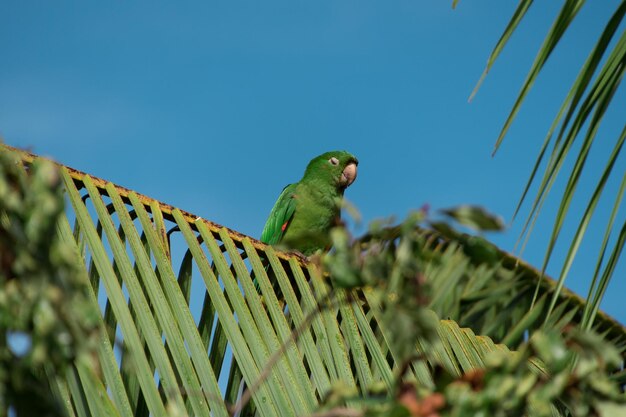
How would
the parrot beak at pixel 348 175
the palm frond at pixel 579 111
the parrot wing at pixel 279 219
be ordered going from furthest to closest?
the parrot beak at pixel 348 175 → the parrot wing at pixel 279 219 → the palm frond at pixel 579 111

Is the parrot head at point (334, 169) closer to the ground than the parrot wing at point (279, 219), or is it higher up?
higher up

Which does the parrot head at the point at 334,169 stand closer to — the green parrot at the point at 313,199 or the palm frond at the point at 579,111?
the green parrot at the point at 313,199

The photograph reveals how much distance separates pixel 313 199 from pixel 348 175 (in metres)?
0.59

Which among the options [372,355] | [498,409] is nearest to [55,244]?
[498,409]

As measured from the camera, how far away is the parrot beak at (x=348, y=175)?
613 cm

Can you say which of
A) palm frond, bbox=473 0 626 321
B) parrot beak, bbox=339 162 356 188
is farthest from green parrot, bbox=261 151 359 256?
palm frond, bbox=473 0 626 321

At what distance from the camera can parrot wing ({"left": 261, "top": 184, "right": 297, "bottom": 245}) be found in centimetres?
542

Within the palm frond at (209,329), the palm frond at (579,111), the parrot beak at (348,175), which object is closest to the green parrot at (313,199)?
the parrot beak at (348,175)

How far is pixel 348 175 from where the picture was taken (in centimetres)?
618

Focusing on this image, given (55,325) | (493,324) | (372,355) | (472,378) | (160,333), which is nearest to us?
(55,325)

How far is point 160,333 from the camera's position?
2.18 m

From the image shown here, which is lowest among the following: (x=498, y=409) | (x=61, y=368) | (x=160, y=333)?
(x=498, y=409)

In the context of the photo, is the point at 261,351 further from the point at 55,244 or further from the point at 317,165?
the point at 317,165

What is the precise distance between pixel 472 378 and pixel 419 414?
0.10 m
